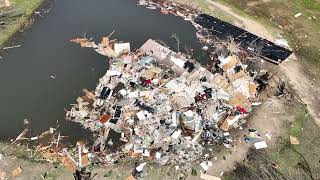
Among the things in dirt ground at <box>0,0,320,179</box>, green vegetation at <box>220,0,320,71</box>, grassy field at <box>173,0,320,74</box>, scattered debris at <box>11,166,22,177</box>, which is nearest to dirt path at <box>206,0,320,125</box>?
dirt ground at <box>0,0,320,179</box>

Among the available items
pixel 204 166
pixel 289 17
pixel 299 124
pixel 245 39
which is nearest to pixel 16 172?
pixel 204 166

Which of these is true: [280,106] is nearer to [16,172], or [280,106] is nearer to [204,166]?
[204,166]

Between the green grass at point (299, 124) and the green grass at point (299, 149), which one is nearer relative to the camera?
the green grass at point (299, 149)

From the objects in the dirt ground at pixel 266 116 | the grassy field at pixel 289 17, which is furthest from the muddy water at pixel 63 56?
the grassy field at pixel 289 17

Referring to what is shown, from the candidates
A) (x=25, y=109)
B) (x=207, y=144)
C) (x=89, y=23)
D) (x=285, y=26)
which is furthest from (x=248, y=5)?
(x=25, y=109)

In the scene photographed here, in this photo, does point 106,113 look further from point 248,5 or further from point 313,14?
point 313,14

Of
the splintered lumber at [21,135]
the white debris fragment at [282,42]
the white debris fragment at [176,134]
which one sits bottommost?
the splintered lumber at [21,135]

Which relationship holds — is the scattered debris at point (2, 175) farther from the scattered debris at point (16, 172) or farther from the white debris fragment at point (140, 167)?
the white debris fragment at point (140, 167)
